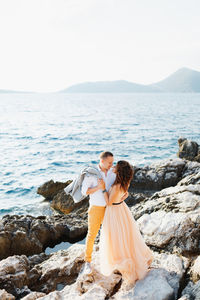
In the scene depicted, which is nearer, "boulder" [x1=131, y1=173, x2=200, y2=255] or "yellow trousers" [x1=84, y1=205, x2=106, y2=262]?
"yellow trousers" [x1=84, y1=205, x2=106, y2=262]

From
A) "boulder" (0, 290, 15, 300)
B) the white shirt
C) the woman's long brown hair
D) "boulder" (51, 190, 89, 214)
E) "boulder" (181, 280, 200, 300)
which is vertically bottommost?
"boulder" (51, 190, 89, 214)

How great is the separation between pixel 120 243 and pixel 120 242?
0.06 feet

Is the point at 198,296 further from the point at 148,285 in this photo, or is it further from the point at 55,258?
the point at 55,258

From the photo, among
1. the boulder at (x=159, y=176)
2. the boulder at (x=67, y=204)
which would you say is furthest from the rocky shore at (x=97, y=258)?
→ the boulder at (x=159, y=176)

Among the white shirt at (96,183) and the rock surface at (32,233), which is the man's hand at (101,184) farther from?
the rock surface at (32,233)

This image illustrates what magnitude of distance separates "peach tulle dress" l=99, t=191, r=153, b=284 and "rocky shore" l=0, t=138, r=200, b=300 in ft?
0.89

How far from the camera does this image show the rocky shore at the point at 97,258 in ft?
16.2

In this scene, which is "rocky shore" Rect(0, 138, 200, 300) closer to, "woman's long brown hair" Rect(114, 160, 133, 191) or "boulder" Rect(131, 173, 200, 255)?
"boulder" Rect(131, 173, 200, 255)

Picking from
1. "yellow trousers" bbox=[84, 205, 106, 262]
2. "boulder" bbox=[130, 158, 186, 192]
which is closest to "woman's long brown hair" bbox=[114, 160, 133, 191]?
"yellow trousers" bbox=[84, 205, 106, 262]

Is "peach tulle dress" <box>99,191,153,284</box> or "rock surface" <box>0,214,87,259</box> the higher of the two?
"peach tulle dress" <box>99,191,153,284</box>

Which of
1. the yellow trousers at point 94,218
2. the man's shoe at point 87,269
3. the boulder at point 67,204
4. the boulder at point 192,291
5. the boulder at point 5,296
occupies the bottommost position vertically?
the boulder at point 67,204

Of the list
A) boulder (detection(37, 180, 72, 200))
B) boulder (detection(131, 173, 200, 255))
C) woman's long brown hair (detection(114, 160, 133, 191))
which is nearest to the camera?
woman's long brown hair (detection(114, 160, 133, 191))

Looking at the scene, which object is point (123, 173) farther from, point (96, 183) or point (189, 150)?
point (189, 150)

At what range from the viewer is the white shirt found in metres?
5.29
